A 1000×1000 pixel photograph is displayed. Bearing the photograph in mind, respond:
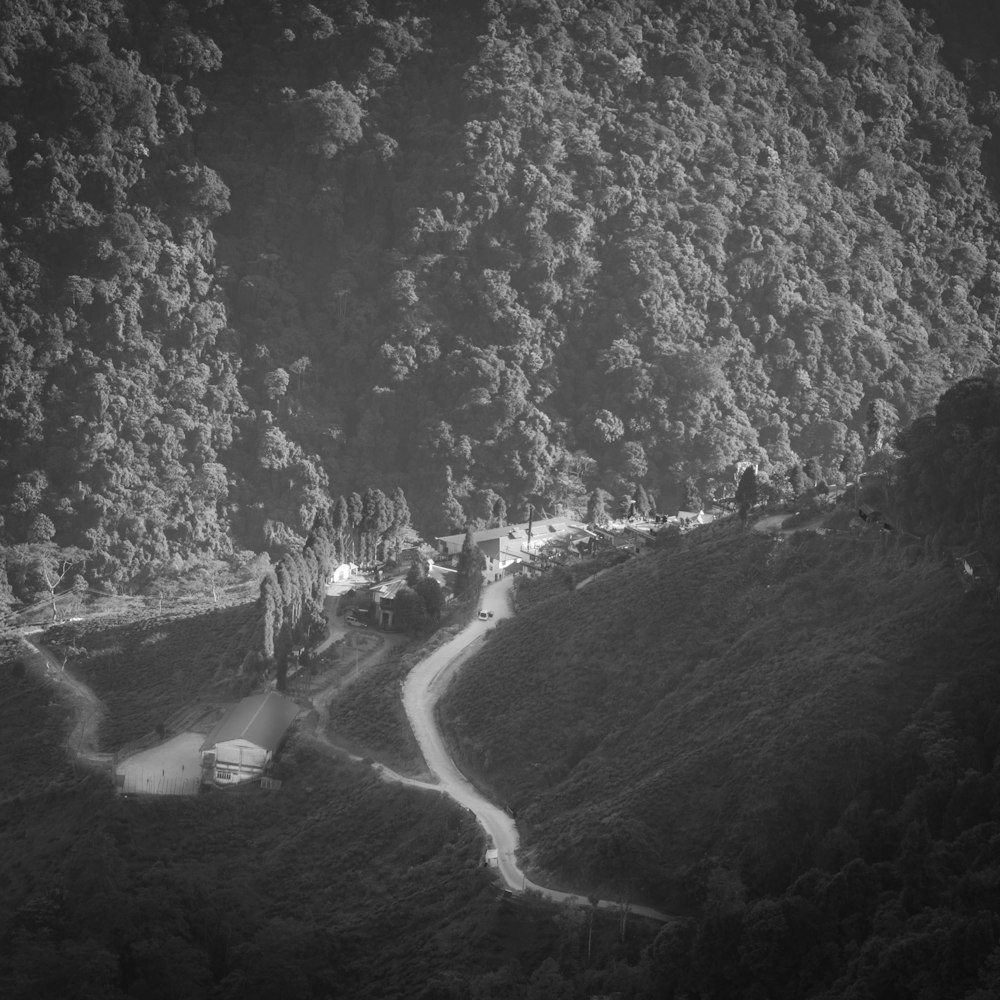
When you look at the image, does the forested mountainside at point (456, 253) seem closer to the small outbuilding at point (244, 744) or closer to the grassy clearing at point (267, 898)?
the small outbuilding at point (244, 744)

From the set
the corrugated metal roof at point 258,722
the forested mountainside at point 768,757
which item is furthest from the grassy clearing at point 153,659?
the forested mountainside at point 768,757

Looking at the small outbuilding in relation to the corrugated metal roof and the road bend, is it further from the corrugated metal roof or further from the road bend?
the road bend

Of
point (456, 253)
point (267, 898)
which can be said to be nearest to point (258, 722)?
point (267, 898)

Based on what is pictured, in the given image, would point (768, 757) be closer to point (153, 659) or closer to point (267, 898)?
point (267, 898)

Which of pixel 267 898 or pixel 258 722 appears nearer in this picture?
pixel 267 898

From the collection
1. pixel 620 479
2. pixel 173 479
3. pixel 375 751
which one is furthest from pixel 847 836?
pixel 173 479

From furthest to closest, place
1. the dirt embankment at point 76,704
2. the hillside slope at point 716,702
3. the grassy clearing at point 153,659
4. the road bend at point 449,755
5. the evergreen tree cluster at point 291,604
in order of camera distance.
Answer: the grassy clearing at point 153,659 → the evergreen tree cluster at point 291,604 → the dirt embankment at point 76,704 → the road bend at point 449,755 → the hillside slope at point 716,702
